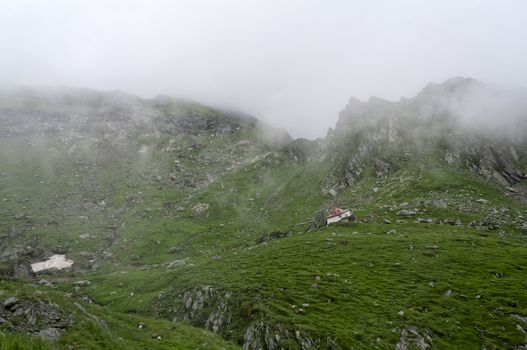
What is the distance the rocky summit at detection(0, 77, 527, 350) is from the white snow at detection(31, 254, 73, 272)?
72 cm

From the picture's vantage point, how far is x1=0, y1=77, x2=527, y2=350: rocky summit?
37156 millimetres

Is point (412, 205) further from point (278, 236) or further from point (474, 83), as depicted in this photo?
point (474, 83)

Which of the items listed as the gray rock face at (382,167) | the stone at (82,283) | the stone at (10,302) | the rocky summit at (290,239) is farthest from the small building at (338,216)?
the stone at (10,302)

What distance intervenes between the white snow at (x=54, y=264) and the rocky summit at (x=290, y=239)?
0.72 metres

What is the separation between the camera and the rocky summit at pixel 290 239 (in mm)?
37156

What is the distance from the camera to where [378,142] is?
5989 inches

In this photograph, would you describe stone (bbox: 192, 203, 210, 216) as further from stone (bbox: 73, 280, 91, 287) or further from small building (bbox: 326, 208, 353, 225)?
small building (bbox: 326, 208, 353, 225)

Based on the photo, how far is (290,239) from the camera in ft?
270

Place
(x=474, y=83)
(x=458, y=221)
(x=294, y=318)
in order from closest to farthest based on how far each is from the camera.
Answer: (x=294, y=318)
(x=458, y=221)
(x=474, y=83)

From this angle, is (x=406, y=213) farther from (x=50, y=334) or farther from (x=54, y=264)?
(x=54, y=264)

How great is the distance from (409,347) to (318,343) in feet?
31.4

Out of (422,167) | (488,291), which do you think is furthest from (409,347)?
(422,167)

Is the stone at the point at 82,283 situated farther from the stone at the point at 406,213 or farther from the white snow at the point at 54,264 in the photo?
the stone at the point at 406,213

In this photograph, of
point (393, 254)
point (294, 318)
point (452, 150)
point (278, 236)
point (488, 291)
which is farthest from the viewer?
point (452, 150)
